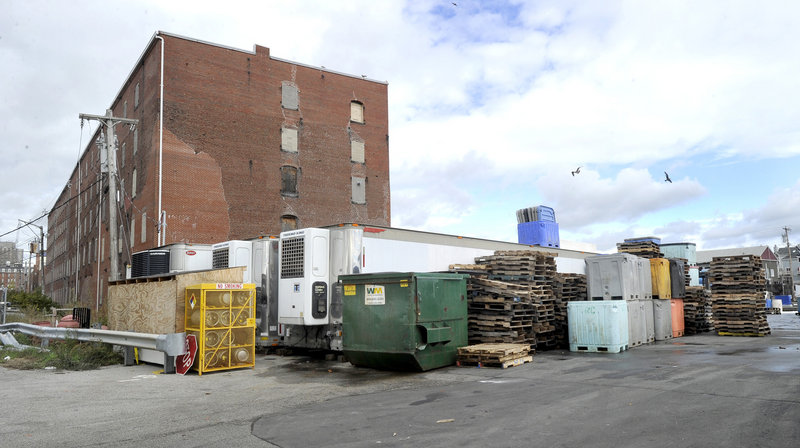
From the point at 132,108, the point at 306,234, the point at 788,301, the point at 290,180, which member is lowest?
the point at 788,301

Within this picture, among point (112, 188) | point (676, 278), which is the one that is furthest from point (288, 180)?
point (676, 278)

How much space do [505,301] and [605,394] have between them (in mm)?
5166

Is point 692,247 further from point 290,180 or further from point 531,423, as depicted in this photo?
point 531,423

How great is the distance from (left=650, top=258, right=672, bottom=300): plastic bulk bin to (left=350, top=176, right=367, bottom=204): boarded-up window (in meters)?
20.5

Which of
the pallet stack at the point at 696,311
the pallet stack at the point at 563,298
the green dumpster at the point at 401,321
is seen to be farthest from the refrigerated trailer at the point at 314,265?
the pallet stack at the point at 696,311

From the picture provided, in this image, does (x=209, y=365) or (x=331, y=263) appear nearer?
(x=209, y=365)

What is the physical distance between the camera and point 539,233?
26.4 metres

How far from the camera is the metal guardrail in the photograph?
11227 millimetres

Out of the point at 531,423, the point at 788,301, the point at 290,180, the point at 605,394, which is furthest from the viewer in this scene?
the point at 788,301

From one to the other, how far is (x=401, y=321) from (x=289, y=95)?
25.5 m

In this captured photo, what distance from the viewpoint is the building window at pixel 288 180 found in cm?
3272

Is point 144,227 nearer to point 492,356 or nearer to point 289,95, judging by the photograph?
point 289,95

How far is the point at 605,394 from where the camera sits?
8.16m

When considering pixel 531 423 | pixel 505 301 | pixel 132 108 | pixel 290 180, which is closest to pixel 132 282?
pixel 505 301
